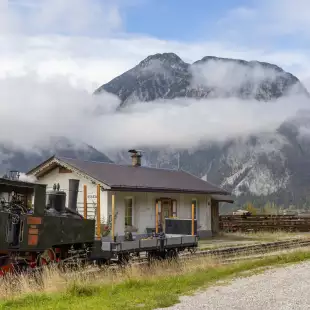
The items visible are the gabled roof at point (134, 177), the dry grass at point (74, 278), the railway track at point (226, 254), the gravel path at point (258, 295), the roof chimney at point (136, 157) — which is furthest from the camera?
the roof chimney at point (136, 157)

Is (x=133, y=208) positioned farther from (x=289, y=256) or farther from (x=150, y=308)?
(x=150, y=308)

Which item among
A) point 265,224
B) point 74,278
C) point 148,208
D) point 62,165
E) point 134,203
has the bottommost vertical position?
point 74,278

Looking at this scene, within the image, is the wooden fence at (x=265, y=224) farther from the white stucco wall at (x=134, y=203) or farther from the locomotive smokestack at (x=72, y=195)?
the locomotive smokestack at (x=72, y=195)

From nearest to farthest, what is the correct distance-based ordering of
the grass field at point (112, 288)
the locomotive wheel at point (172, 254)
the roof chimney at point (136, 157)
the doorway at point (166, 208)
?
the grass field at point (112, 288), the locomotive wheel at point (172, 254), the doorway at point (166, 208), the roof chimney at point (136, 157)

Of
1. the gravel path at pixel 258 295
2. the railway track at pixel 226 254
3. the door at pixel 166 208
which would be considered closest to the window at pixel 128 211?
the door at pixel 166 208

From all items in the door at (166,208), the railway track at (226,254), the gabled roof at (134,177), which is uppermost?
the gabled roof at (134,177)

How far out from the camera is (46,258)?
12336 millimetres

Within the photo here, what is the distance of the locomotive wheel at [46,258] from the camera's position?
12.1m

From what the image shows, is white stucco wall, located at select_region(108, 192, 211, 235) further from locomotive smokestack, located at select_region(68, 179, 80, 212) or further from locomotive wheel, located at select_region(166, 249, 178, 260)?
locomotive smokestack, located at select_region(68, 179, 80, 212)

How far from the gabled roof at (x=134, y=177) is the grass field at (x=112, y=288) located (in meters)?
11.4

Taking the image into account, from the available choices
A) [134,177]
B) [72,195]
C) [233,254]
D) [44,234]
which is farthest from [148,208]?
[44,234]

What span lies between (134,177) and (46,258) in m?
15.3

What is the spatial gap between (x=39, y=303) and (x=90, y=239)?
193 inches

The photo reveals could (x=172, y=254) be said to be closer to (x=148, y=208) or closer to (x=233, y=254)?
(x=233, y=254)
